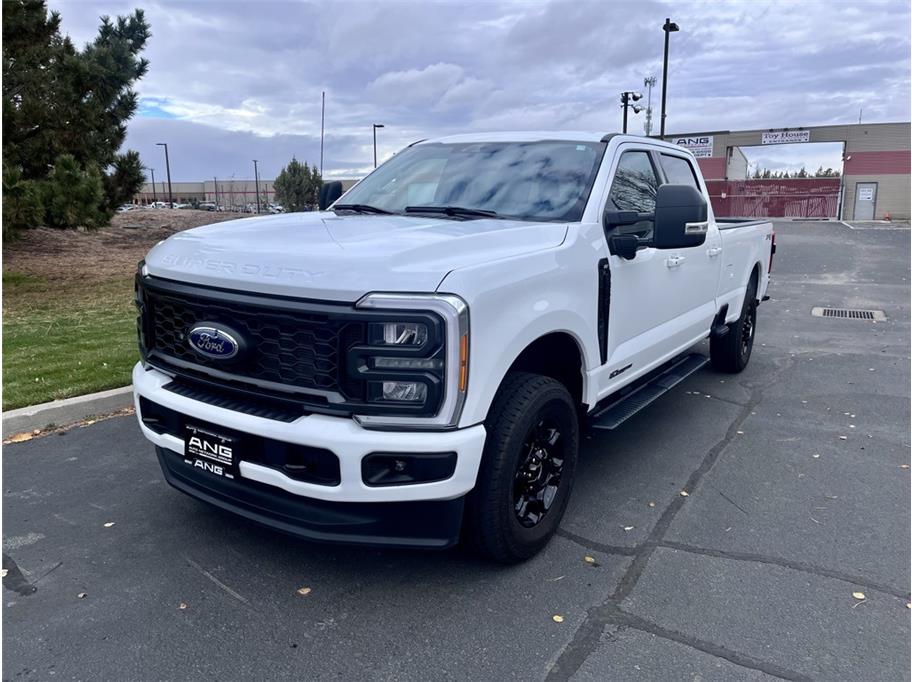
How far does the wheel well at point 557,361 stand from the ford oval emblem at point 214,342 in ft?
4.01

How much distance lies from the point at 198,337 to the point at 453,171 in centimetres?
208

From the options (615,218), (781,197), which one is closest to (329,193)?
(615,218)

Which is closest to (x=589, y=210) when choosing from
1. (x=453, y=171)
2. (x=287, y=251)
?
(x=453, y=171)

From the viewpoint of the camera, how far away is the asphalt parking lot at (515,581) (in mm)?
2660

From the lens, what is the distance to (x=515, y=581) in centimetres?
318

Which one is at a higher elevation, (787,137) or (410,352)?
(787,137)

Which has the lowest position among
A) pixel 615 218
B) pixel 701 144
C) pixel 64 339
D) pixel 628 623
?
pixel 628 623

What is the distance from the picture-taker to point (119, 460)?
178 inches

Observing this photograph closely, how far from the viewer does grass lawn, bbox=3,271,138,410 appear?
5.70 m

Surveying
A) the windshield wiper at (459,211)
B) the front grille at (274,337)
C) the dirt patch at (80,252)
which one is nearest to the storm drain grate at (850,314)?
the windshield wiper at (459,211)

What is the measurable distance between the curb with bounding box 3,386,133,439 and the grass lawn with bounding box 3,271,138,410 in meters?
0.14

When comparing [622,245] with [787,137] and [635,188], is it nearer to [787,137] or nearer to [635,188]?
[635,188]

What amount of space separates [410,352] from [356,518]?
71 centimetres

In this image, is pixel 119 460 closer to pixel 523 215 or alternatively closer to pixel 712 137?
pixel 523 215
